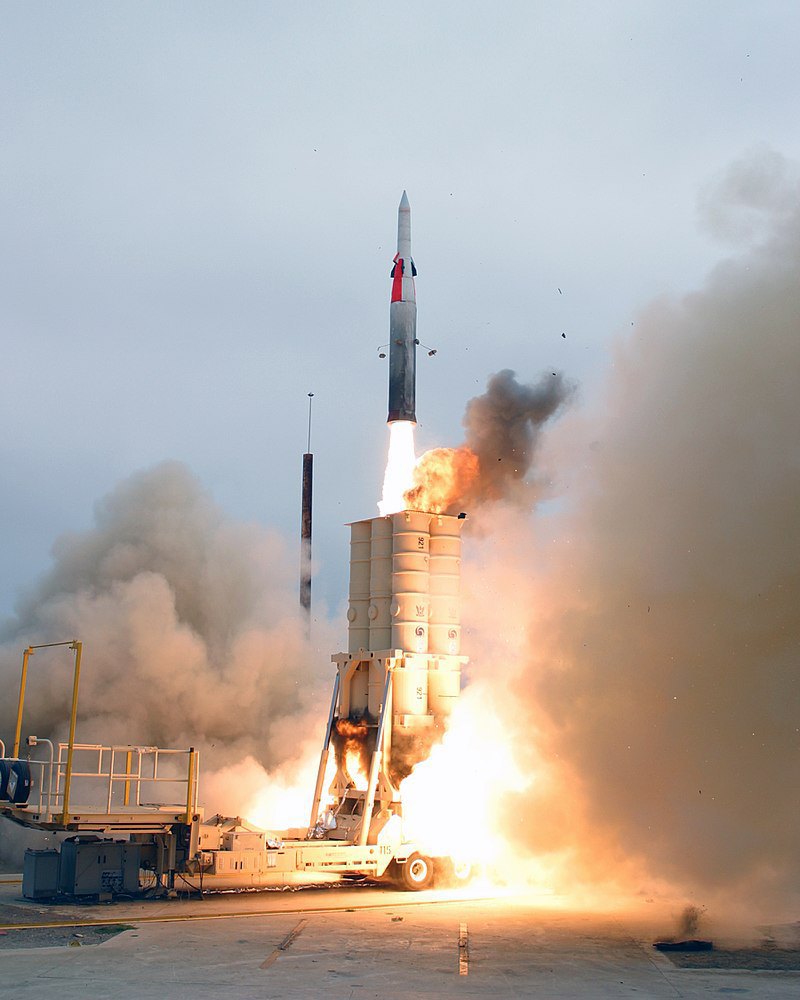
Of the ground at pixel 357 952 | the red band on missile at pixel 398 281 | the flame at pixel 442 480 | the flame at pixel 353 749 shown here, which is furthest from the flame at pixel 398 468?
the ground at pixel 357 952

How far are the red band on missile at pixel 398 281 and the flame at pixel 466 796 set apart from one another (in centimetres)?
1001

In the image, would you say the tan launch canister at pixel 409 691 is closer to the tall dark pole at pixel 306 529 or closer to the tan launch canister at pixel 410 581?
the tan launch canister at pixel 410 581

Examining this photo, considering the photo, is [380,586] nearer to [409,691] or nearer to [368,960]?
[409,691]

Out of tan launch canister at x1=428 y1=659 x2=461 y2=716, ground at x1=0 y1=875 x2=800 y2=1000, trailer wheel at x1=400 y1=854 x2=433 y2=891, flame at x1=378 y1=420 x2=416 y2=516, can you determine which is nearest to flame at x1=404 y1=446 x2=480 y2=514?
flame at x1=378 y1=420 x2=416 y2=516

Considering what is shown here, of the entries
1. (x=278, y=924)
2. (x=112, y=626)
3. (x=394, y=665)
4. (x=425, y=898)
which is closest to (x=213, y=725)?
(x=112, y=626)

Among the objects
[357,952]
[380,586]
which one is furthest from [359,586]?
[357,952]

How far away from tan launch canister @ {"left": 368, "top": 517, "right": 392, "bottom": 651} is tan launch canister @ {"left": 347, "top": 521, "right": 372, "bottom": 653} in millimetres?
299

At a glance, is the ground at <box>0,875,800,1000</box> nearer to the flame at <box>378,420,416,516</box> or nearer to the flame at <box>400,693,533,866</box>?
the flame at <box>400,693,533,866</box>

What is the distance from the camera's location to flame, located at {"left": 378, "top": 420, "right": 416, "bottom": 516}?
2616 cm

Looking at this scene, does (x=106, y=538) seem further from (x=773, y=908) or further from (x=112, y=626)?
(x=773, y=908)

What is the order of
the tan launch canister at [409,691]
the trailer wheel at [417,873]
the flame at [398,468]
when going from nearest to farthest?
the trailer wheel at [417,873] → the tan launch canister at [409,691] → the flame at [398,468]

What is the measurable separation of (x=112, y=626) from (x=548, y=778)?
55.0 feet

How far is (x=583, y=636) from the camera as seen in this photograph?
20641 millimetres

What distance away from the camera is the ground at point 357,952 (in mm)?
12727
